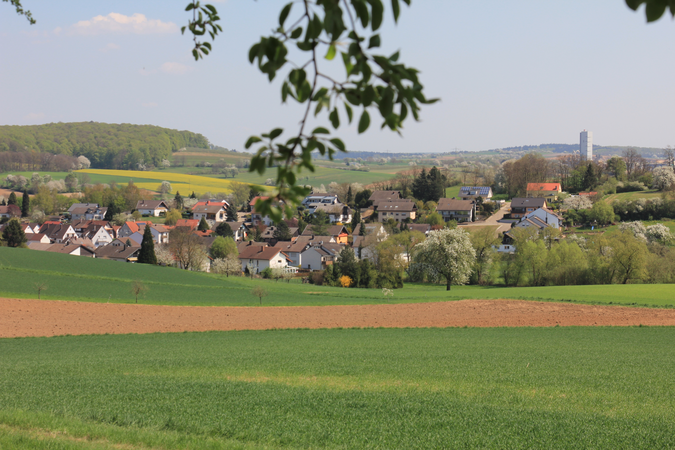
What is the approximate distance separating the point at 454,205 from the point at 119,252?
67.1 meters

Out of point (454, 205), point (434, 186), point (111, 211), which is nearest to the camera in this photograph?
point (454, 205)

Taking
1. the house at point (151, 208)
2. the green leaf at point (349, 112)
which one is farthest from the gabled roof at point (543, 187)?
the green leaf at point (349, 112)

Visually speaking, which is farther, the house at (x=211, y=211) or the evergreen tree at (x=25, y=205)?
the house at (x=211, y=211)

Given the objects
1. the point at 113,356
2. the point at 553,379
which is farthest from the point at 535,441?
the point at 113,356

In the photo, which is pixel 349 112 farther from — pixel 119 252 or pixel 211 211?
pixel 211 211

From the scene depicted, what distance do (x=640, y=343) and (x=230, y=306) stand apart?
2898 centimetres

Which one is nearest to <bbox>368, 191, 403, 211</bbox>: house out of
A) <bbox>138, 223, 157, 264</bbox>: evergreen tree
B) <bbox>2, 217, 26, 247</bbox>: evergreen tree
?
<bbox>138, 223, 157, 264</bbox>: evergreen tree

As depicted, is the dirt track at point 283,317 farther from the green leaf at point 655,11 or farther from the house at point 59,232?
the house at point 59,232

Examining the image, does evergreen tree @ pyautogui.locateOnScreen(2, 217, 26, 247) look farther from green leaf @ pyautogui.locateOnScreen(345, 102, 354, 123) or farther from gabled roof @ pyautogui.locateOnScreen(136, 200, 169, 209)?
green leaf @ pyautogui.locateOnScreen(345, 102, 354, 123)

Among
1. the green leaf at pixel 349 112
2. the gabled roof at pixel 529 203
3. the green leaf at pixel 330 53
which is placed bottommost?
the gabled roof at pixel 529 203

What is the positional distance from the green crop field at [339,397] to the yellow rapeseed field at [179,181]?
424 ft

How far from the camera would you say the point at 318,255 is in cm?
8012

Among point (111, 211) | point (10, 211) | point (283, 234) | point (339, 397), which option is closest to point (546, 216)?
point (283, 234)

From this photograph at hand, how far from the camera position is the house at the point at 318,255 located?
261ft
